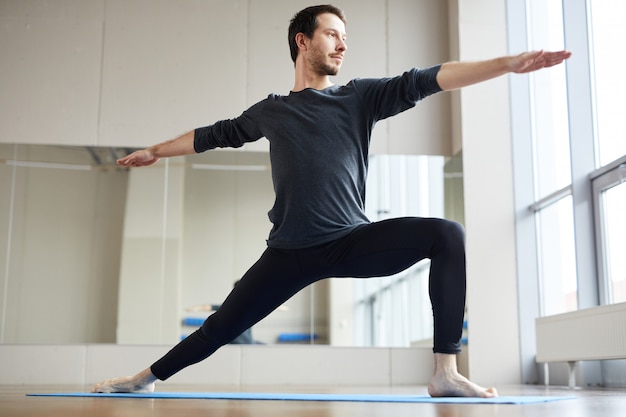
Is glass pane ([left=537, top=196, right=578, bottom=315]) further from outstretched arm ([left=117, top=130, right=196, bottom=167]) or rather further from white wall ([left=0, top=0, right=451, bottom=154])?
outstretched arm ([left=117, top=130, right=196, bottom=167])

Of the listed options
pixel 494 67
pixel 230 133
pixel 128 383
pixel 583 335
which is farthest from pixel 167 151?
pixel 583 335

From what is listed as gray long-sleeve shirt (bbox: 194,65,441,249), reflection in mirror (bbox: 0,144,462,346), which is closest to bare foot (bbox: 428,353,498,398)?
gray long-sleeve shirt (bbox: 194,65,441,249)

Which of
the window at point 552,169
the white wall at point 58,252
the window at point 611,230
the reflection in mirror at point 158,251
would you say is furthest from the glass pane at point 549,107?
the white wall at point 58,252

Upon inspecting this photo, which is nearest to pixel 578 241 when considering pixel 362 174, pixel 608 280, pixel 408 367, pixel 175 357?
pixel 608 280

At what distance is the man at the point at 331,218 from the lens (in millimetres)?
2438

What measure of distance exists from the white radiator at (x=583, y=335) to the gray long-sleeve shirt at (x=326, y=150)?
7.62 feet

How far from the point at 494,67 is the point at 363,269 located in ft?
2.39

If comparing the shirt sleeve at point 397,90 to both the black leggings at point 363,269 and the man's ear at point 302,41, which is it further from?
the black leggings at point 363,269

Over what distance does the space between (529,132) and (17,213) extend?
4204 mm

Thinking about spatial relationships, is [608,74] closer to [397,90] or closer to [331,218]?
[397,90]

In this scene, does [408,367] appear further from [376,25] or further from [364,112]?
[364,112]

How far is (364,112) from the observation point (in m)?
2.68

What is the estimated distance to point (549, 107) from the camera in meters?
6.24

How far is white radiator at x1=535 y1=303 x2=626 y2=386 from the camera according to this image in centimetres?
437
